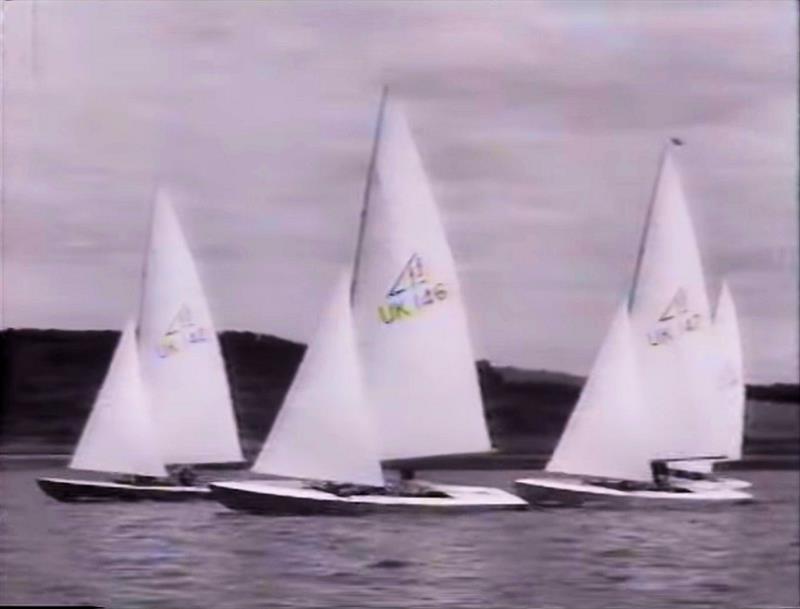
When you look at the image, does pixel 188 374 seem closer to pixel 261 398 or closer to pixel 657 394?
pixel 261 398

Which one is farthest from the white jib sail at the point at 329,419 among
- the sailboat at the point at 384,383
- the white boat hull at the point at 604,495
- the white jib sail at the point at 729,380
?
the white jib sail at the point at 729,380

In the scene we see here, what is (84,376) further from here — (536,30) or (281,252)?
(536,30)

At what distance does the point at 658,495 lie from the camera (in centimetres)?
395

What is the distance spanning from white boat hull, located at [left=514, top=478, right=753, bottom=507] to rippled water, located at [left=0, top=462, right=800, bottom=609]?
0.11 feet

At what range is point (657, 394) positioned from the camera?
405 cm

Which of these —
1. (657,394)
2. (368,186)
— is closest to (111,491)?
(368,186)

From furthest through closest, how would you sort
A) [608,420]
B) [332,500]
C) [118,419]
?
[608,420], [332,500], [118,419]

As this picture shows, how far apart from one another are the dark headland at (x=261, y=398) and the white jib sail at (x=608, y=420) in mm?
42

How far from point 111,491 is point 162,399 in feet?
1.02

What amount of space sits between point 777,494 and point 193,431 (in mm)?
1584

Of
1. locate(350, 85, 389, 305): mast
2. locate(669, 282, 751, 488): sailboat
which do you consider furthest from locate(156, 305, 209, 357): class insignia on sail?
locate(669, 282, 751, 488): sailboat

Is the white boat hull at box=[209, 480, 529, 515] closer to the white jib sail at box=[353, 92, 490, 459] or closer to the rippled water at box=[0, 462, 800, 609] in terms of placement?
the rippled water at box=[0, 462, 800, 609]

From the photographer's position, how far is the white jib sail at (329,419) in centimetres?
376

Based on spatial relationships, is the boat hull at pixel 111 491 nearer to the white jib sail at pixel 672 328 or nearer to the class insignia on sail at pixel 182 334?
the class insignia on sail at pixel 182 334
